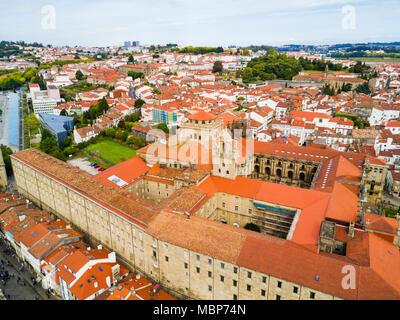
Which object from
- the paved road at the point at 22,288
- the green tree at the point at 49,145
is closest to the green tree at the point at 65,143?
the green tree at the point at 49,145

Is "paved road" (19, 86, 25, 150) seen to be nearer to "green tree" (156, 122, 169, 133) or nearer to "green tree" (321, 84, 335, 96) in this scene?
"green tree" (156, 122, 169, 133)

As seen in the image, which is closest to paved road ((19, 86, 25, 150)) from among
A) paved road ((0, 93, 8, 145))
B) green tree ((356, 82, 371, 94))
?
paved road ((0, 93, 8, 145))

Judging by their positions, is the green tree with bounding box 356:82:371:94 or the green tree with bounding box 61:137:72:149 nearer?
the green tree with bounding box 61:137:72:149

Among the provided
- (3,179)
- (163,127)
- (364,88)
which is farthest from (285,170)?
(364,88)

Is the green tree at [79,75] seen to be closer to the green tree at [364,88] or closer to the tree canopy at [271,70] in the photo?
the tree canopy at [271,70]

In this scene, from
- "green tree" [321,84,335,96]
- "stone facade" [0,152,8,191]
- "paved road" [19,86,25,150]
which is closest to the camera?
"stone facade" [0,152,8,191]

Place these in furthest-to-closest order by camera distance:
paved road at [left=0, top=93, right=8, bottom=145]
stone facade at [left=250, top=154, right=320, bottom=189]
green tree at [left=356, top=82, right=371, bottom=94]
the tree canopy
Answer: the tree canopy → green tree at [left=356, top=82, right=371, bottom=94] → paved road at [left=0, top=93, right=8, bottom=145] → stone facade at [left=250, top=154, right=320, bottom=189]

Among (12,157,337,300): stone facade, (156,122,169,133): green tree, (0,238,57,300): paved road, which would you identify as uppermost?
(156,122,169,133): green tree
